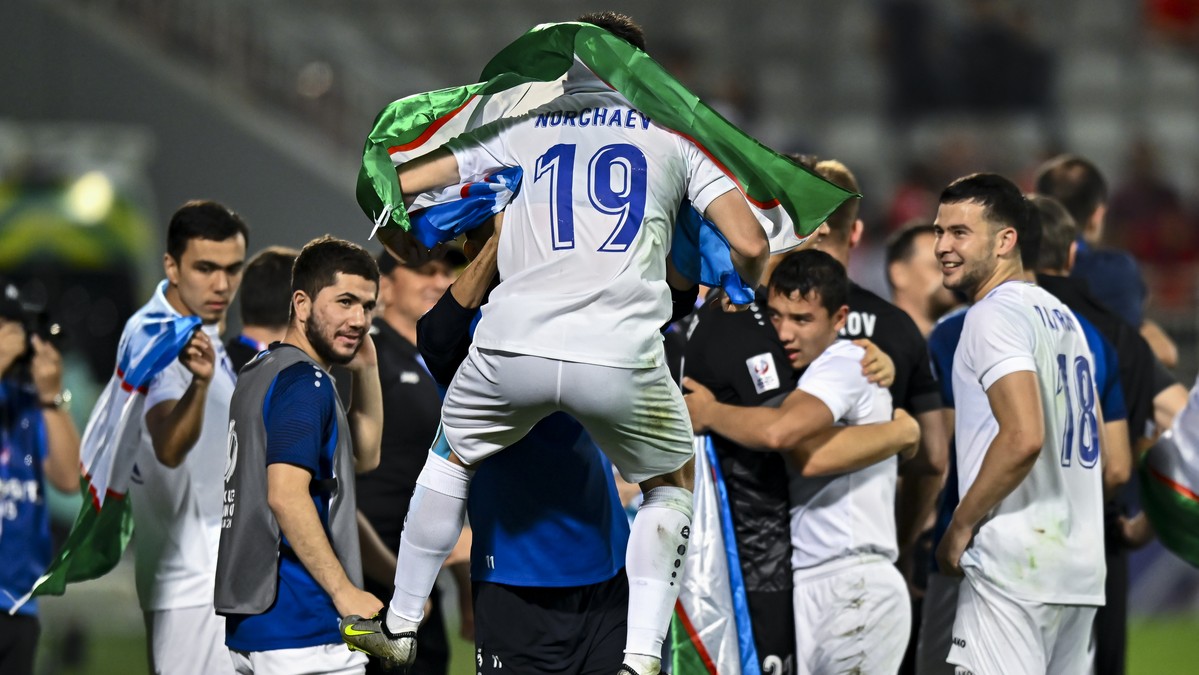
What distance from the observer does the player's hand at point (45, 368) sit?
17.8ft

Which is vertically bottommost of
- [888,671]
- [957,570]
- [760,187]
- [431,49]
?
[888,671]

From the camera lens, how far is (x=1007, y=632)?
4520 millimetres

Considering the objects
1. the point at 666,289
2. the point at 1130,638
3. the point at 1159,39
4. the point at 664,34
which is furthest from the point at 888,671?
the point at 1159,39

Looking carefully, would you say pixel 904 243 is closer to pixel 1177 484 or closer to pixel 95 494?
pixel 1177 484

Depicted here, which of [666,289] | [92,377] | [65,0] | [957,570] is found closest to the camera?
[666,289]

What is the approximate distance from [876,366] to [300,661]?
199 centimetres

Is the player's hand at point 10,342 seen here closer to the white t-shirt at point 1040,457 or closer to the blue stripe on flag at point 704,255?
the blue stripe on flag at point 704,255

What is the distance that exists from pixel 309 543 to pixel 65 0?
38.5 ft

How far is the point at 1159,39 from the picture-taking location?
16109mm

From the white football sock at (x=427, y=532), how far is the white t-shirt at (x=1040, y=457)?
1.65m

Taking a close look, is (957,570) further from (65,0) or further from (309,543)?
(65,0)

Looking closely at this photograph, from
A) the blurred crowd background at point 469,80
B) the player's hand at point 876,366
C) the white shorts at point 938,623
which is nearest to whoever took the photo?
the player's hand at point 876,366

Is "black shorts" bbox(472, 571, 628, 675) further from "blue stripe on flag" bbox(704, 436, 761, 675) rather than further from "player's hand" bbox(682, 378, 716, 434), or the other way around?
"player's hand" bbox(682, 378, 716, 434)

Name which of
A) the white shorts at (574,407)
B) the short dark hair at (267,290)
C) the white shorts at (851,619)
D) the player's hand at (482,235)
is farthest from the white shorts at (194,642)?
the white shorts at (851,619)
